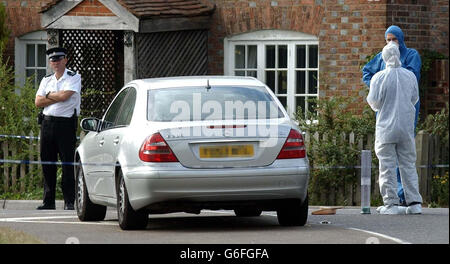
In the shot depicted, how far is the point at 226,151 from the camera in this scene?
34.7 feet

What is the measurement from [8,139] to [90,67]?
173 inches

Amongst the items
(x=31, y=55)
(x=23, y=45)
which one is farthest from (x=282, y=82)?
(x=23, y=45)

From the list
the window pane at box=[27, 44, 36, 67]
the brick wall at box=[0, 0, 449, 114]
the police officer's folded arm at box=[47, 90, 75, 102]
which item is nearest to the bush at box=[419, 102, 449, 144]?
the brick wall at box=[0, 0, 449, 114]

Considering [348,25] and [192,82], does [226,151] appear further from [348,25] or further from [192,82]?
[348,25]

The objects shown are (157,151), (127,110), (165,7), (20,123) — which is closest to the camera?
(157,151)

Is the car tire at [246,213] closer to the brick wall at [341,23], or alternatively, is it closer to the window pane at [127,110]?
the window pane at [127,110]

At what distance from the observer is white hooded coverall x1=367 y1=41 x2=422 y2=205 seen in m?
12.6

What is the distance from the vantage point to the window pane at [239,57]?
67.2ft

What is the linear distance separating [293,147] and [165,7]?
9539 millimetres

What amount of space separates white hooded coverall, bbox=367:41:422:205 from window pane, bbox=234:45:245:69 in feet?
25.6

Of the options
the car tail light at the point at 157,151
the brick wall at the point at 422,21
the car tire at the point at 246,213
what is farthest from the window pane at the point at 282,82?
the car tail light at the point at 157,151

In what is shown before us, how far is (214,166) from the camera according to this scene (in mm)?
10523

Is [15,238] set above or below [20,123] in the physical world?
below

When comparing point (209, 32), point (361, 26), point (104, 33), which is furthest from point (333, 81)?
point (104, 33)
